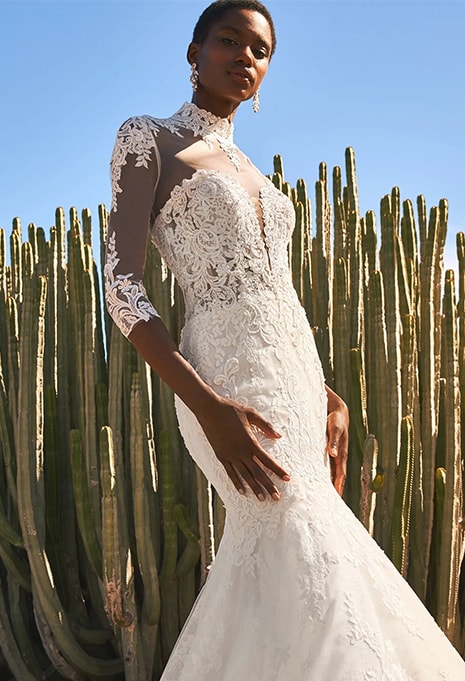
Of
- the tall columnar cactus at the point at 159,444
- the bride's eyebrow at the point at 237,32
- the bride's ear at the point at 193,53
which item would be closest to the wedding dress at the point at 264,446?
the bride's ear at the point at 193,53

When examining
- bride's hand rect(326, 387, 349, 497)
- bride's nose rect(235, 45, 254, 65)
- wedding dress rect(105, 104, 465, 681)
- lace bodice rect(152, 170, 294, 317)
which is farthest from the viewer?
bride's hand rect(326, 387, 349, 497)

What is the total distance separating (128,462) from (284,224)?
164 cm

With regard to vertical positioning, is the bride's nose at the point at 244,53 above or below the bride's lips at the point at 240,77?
above

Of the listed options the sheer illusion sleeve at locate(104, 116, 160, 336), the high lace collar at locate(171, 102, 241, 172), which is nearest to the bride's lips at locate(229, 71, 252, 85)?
the high lace collar at locate(171, 102, 241, 172)

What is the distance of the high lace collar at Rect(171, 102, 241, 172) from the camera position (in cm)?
227

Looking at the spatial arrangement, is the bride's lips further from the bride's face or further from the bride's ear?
the bride's ear

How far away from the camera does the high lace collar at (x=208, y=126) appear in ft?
7.45

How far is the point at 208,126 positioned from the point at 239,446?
0.93 metres

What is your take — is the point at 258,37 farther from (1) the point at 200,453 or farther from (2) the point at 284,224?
(1) the point at 200,453

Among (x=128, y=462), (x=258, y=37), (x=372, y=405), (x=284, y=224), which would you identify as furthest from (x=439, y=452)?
(x=258, y=37)

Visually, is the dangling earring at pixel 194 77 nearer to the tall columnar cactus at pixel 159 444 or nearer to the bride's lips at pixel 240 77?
the bride's lips at pixel 240 77

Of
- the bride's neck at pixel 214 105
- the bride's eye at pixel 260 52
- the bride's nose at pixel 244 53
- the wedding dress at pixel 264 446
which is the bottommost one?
the wedding dress at pixel 264 446

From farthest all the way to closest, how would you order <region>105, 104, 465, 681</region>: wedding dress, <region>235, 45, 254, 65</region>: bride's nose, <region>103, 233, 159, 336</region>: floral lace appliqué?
<region>235, 45, 254, 65</region>: bride's nose
<region>103, 233, 159, 336</region>: floral lace appliqué
<region>105, 104, 465, 681</region>: wedding dress

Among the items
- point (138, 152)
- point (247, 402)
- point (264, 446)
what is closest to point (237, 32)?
point (138, 152)
